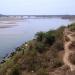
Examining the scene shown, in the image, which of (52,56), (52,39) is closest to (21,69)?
(52,56)

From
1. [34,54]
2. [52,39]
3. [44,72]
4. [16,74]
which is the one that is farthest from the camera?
[52,39]

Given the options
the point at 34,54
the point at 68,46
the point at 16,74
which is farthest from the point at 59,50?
the point at 16,74

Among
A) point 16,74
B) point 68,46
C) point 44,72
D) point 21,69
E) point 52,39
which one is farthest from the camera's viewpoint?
point 52,39

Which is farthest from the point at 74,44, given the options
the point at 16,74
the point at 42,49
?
the point at 16,74

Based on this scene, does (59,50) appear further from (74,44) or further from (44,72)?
(44,72)

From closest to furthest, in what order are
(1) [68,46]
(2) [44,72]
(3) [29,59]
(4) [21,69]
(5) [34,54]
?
1. (2) [44,72]
2. (4) [21,69]
3. (3) [29,59]
4. (5) [34,54]
5. (1) [68,46]

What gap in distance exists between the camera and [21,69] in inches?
607

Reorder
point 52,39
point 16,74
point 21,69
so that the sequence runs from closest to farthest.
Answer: point 16,74
point 21,69
point 52,39

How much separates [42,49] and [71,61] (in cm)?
589

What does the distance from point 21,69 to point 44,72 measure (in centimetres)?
315

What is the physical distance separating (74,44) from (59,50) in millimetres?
1322

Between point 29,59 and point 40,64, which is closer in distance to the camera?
point 40,64

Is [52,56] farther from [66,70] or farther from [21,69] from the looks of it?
[66,70]

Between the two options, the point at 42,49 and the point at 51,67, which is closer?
the point at 51,67
